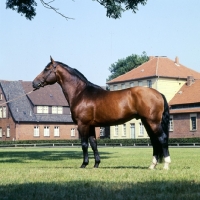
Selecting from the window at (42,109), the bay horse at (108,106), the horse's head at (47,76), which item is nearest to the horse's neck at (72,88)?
the bay horse at (108,106)

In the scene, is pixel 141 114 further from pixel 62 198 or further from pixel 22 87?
pixel 22 87

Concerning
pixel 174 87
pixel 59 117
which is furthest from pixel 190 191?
pixel 59 117

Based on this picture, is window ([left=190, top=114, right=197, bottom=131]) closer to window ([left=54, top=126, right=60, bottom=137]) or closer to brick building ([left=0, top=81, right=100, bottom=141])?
brick building ([left=0, top=81, right=100, bottom=141])

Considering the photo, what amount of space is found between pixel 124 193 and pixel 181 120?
208ft

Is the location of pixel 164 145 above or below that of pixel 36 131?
below

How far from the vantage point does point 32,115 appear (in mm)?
86000

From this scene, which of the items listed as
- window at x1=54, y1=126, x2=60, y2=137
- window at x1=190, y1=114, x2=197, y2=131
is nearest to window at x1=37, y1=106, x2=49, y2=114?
window at x1=54, y1=126, x2=60, y2=137

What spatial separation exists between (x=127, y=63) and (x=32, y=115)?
26.5 meters

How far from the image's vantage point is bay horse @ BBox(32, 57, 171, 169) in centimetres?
1224

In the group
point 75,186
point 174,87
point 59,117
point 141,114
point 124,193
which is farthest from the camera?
point 59,117

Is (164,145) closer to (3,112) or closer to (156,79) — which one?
(156,79)

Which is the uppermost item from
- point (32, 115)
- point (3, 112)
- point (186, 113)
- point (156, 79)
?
point (156, 79)

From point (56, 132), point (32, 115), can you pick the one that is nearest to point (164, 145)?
point (32, 115)

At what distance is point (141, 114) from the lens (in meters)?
12.3
